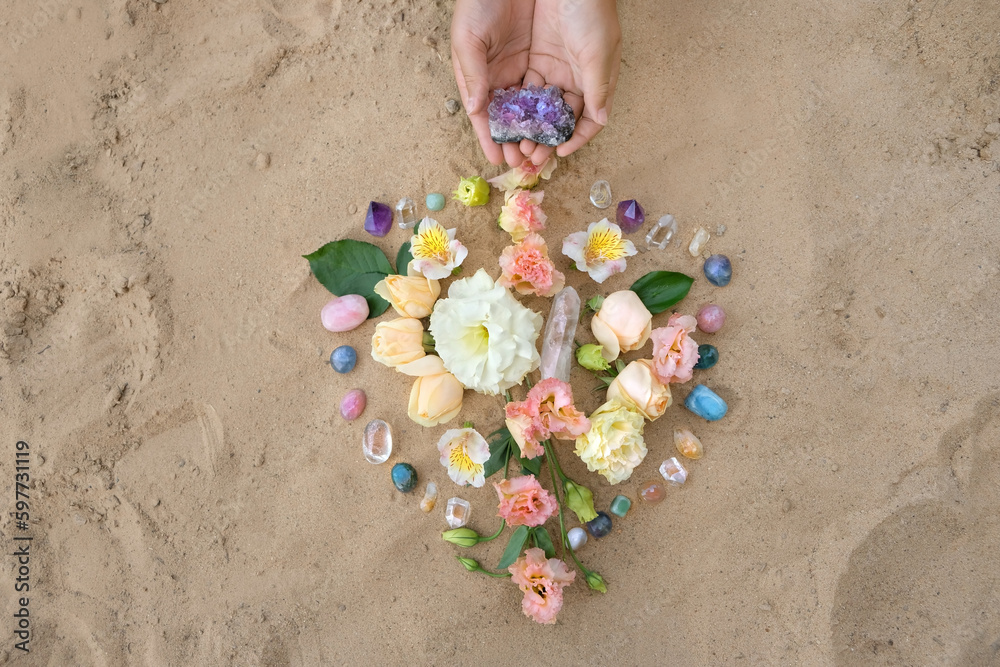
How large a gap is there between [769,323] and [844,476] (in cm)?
38

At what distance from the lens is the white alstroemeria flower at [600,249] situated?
1402mm

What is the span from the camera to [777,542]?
1.41 m

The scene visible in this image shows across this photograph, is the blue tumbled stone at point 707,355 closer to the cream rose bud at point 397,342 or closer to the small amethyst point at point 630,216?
the small amethyst point at point 630,216

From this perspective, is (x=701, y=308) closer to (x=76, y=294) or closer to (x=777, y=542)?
(x=777, y=542)

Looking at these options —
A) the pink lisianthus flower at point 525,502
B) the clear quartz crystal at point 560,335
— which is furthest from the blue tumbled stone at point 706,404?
the pink lisianthus flower at point 525,502

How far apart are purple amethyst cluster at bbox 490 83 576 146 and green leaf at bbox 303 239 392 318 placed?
0.40 metres

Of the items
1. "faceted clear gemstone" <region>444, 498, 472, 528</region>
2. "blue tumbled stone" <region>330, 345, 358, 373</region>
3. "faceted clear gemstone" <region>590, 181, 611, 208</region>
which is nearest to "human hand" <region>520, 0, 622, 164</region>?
"faceted clear gemstone" <region>590, 181, 611, 208</region>

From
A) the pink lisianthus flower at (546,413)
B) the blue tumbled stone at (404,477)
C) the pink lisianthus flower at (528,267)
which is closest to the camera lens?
the pink lisianthus flower at (546,413)

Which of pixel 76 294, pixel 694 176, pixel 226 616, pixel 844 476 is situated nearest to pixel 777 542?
pixel 844 476

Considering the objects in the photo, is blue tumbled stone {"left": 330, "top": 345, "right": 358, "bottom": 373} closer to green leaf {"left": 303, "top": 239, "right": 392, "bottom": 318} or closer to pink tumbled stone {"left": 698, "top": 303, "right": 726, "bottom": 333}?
green leaf {"left": 303, "top": 239, "right": 392, "bottom": 318}

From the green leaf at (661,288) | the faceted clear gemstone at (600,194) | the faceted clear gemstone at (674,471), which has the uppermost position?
the faceted clear gemstone at (600,194)

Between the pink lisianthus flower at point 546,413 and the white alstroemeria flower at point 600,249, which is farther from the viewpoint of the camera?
the white alstroemeria flower at point 600,249

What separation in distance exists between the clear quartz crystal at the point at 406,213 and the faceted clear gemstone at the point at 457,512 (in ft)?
2.14

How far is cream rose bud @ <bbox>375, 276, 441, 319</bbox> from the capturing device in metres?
1.36
